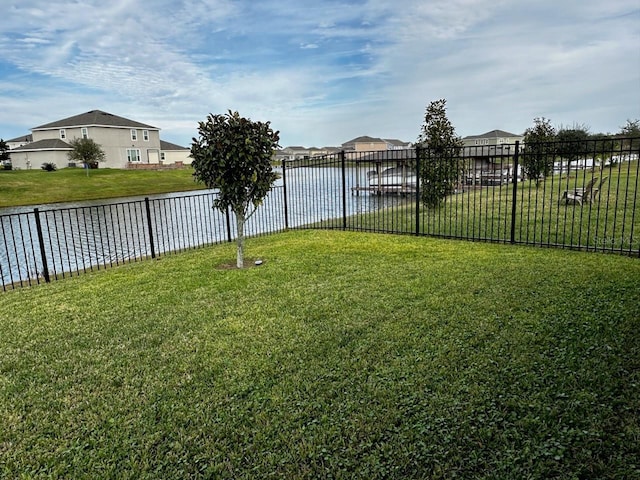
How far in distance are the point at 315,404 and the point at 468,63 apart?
1654cm

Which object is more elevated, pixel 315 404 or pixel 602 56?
pixel 602 56

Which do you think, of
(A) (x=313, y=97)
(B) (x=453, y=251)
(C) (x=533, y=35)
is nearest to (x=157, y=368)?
(B) (x=453, y=251)

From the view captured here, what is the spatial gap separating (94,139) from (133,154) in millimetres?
4026

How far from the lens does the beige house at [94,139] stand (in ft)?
127

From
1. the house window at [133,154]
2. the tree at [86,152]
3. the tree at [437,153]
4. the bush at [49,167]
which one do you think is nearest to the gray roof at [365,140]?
the house window at [133,154]

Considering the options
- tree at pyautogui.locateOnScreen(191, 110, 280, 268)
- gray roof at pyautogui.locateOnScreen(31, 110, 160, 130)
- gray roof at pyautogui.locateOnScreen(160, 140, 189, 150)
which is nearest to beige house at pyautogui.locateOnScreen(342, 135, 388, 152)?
gray roof at pyautogui.locateOnScreen(160, 140, 189, 150)

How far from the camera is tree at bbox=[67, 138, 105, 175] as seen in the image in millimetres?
35312

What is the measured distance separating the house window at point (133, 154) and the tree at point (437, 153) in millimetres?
38763

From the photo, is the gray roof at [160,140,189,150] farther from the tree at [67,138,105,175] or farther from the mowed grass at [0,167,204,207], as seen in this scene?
the mowed grass at [0,167,204,207]

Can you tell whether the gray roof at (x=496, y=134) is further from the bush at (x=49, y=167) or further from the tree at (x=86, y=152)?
the bush at (x=49, y=167)

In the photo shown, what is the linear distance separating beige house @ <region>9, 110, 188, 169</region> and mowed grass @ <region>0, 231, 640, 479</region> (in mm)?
40230

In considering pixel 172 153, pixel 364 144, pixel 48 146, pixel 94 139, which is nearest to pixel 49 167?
pixel 48 146

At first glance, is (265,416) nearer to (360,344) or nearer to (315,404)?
(315,404)

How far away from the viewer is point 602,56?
28.6 feet
